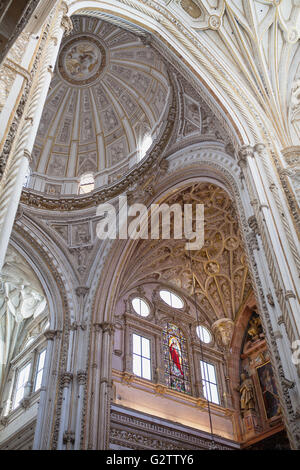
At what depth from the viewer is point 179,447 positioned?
15.0 m

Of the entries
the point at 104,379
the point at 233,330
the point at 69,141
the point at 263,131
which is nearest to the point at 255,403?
the point at 233,330

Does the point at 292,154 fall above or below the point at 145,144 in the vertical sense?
below

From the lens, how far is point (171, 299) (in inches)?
783

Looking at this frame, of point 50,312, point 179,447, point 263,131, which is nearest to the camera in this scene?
point 263,131

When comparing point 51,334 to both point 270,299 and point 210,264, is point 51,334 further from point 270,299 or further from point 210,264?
point 270,299

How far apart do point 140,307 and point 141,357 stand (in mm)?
2316

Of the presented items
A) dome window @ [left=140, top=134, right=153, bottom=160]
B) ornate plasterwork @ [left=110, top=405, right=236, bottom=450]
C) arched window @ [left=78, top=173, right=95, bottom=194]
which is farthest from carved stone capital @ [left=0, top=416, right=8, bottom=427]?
dome window @ [left=140, top=134, right=153, bottom=160]

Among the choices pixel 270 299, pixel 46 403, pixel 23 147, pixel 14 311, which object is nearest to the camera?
pixel 23 147

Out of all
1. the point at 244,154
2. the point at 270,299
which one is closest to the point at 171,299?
the point at 244,154

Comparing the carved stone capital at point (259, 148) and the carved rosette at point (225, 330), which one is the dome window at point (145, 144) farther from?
the carved rosette at point (225, 330)

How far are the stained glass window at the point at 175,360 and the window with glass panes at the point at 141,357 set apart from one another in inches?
32.3

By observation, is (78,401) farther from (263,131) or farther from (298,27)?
(298,27)

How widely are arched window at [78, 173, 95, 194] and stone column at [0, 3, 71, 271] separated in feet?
35.4

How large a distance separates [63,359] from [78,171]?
322 inches
